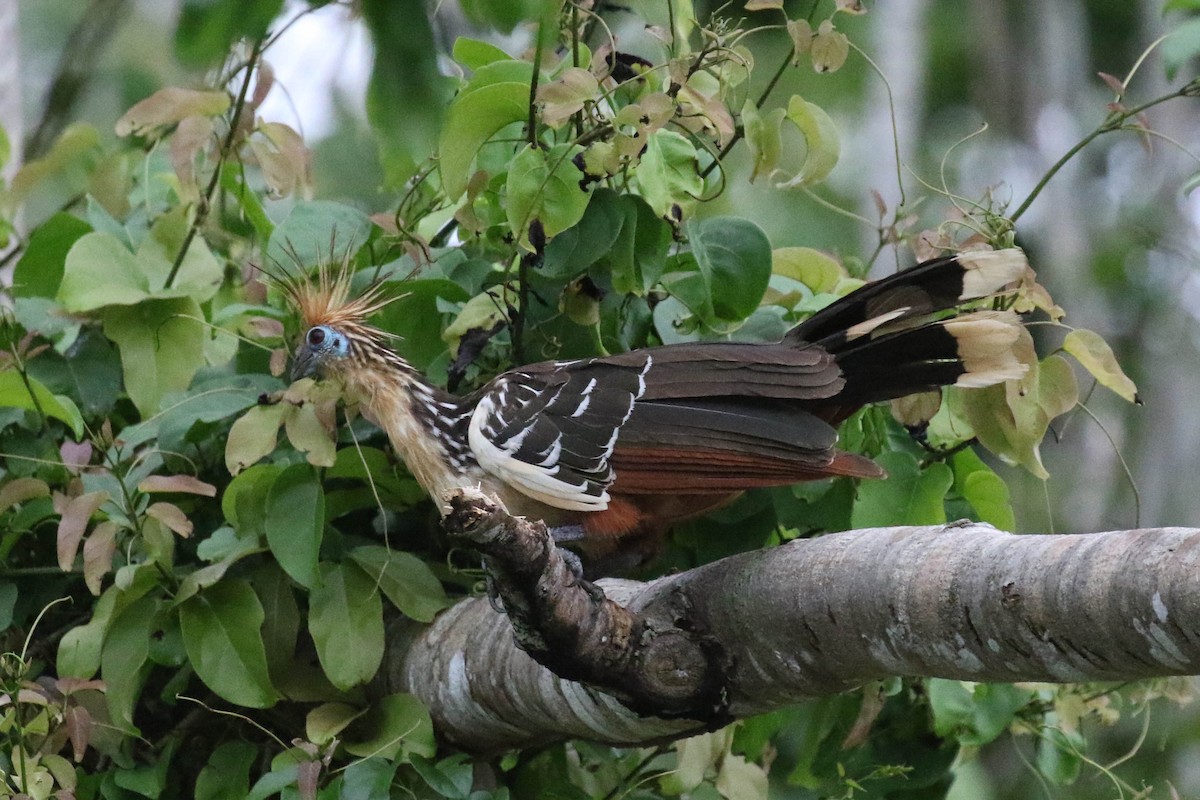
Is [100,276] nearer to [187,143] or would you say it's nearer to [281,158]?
[187,143]

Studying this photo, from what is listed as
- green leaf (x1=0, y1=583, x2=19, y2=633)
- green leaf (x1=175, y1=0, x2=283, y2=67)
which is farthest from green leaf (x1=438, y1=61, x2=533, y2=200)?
green leaf (x1=175, y1=0, x2=283, y2=67)

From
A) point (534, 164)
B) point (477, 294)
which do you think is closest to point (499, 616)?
point (477, 294)

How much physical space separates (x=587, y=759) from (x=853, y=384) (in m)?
1.20

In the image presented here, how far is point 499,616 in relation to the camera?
2.79 meters

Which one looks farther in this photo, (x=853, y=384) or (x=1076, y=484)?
(x=1076, y=484)

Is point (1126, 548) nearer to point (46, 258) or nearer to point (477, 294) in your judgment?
point (477, 294)

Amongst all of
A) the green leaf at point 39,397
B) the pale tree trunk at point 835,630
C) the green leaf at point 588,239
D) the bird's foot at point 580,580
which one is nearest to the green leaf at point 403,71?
the pale tree trunk at point 835,630

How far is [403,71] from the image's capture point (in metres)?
1.21

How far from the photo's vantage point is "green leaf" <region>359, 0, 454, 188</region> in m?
1.19

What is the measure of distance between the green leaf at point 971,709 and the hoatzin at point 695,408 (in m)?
0.70

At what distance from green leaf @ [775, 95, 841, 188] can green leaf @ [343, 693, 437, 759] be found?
1.40 m

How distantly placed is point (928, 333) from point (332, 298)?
1362 millimetres

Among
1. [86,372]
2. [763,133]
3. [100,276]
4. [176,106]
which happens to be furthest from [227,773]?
[763,133]

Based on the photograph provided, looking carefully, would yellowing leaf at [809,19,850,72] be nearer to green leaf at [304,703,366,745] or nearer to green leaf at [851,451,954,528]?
green leaf at [851,451,954,528]
